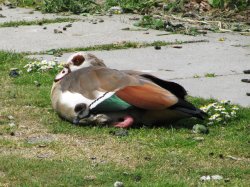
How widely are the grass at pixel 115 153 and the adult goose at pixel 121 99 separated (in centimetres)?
11

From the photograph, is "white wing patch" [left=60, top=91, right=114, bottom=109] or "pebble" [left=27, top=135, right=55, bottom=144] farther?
"white wing patch" [left=60, top=91, right=114, bottom=109]

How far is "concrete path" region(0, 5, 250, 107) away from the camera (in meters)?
8.03

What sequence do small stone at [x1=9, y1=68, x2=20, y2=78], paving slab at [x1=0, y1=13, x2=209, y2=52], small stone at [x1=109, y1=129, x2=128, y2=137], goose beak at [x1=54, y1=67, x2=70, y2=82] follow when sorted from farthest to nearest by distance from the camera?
paving slab at [x1=0, y1=13, x2=209, y2=52] → small stone at [x1=9, y1=68, x2=20, y2=78] → goose beak at [x1=54, y1=67, x2=70, y2=82] → small stone at [x1=109, y1=129, x2=128, y2=137]

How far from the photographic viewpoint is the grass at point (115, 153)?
5184 millimetres

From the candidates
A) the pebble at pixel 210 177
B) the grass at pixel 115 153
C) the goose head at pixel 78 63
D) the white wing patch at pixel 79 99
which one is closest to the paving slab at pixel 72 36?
the goose head at pixel 78 63

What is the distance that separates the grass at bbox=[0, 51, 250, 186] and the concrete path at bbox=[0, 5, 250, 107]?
821 millimetres

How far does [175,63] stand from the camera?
9.09 meters

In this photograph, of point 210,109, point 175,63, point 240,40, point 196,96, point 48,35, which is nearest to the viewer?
point 210,109

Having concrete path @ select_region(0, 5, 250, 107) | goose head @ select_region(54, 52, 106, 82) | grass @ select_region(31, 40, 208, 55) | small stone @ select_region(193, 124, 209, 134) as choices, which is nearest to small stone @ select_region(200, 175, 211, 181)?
small stone @ select_region(193, 124, 209, 134)

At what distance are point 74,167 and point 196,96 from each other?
7.75ft

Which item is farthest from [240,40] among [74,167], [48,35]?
[74,167]

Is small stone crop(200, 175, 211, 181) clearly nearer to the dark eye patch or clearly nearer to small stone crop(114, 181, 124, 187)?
small stone crop(114, 181, 124, 187)

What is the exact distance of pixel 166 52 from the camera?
9.84 m

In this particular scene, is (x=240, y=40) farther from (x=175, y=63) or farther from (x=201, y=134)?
(x=201, y=134)
